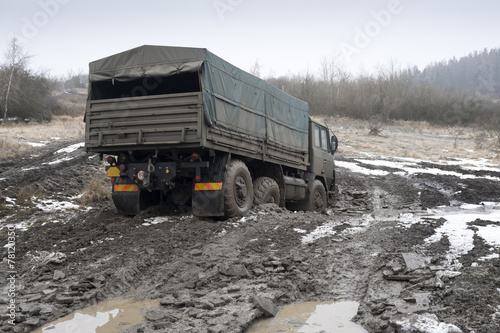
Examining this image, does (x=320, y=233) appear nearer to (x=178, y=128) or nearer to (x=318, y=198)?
(x=178, y=128)

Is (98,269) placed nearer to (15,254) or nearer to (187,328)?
(15,254)

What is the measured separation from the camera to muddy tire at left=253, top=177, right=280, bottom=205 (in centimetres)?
961

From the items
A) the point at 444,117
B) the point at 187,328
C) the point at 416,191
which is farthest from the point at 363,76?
the point at 187,328

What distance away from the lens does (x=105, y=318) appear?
4.22 metres

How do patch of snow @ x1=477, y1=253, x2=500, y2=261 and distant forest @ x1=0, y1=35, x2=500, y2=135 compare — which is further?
distant forest @ x1=0, y1=35, x2=500, y2=135

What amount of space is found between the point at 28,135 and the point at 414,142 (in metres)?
27.0

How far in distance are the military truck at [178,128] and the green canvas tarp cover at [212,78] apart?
0.02 meters

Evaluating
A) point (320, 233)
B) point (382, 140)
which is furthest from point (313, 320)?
point (382, 140)

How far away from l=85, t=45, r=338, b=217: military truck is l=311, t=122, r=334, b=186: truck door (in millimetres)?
3015

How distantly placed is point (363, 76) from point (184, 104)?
185 feet

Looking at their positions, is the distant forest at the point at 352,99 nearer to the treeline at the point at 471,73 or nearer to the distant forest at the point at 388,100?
the distant forest at the point at 388,100

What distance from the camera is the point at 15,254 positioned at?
632 cm

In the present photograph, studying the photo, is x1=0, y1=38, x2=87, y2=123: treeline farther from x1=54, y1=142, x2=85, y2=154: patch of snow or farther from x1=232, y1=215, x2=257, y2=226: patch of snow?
x1=232, y1=215, x2=257, y2=226: patch of snow

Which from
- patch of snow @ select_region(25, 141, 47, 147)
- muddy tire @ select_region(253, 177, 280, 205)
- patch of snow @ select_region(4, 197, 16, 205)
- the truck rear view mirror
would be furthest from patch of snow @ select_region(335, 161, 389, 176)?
patch of snow @ select_region(25, 141, 47, 147)
